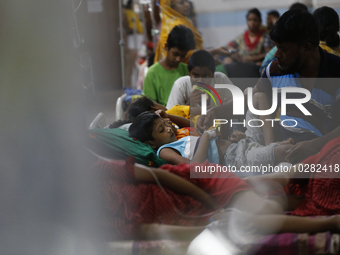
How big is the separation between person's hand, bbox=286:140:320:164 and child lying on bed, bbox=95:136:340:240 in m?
0.06

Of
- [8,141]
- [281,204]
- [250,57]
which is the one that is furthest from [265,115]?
[250,57]

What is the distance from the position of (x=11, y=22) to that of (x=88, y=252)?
2.24 feet

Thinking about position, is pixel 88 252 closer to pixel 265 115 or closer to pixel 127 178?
pixel 127 178

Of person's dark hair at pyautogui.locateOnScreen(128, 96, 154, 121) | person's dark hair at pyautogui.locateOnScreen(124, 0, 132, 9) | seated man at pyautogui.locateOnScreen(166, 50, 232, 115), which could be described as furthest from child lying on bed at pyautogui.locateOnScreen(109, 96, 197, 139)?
person's dark hair at pyautogui.locateOnScreen(124, 0, 132, 9)

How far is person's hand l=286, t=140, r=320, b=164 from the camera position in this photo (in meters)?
1.08

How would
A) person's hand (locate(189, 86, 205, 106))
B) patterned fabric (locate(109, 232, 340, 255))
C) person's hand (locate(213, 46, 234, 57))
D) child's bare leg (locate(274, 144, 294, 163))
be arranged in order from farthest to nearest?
person's hand (locate(213, 46, 234, 57)), person's hand (locate(189, 86, 205, 106)), child's bare leg (locate(274, 144, 294, 163)), patterned fabric (locate(109, 232, 340, 255))

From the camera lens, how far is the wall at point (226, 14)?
2758mm

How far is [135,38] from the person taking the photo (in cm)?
494

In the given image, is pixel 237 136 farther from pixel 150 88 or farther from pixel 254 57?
pixel 254 57

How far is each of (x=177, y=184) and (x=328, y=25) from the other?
1.12 m

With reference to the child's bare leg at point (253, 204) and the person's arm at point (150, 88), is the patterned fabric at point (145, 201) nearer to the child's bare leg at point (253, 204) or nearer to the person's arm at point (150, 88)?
the child's bare leg at point (253, 204)

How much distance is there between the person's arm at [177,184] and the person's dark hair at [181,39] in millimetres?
1451

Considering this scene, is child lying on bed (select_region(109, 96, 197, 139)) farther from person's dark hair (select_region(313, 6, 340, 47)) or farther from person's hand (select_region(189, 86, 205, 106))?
person's dark hair (select_region(313, 6, 340, 47))

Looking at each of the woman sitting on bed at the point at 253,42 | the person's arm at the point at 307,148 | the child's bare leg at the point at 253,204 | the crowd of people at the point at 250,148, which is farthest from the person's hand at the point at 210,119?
the woman sitting on bed at the point at 253,42
